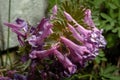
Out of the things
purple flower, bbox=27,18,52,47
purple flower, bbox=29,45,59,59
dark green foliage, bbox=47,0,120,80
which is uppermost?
purple flower, bbox=27,18,52,47

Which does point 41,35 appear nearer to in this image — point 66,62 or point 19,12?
point 66,62

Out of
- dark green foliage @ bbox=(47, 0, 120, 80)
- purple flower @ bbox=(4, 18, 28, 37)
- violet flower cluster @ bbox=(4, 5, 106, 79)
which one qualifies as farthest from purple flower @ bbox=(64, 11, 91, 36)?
dark green foliage @ bbox=(47, 0, 120, 80)

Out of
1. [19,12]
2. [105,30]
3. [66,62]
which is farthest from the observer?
[105,30]

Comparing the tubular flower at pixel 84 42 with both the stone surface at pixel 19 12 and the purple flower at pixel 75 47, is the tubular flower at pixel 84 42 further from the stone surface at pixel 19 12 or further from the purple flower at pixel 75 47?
the stone surface at pixel 19 12

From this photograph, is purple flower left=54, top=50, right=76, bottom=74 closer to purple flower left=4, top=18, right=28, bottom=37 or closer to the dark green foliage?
purple flower left=4, top=18, right=28, bottom=37

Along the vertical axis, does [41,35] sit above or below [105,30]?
above

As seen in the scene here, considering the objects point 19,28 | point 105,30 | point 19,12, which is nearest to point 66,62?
point 19,28

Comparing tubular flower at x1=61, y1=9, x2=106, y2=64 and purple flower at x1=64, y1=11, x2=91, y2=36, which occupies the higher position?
purple flower at x1=64, y1=11, x2=91, y2=36

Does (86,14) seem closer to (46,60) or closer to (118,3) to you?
(46,60)

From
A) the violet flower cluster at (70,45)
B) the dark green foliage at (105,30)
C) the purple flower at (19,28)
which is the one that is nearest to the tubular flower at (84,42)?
the violet flower cluster at (70,45)

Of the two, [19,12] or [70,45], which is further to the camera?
[19,12]
